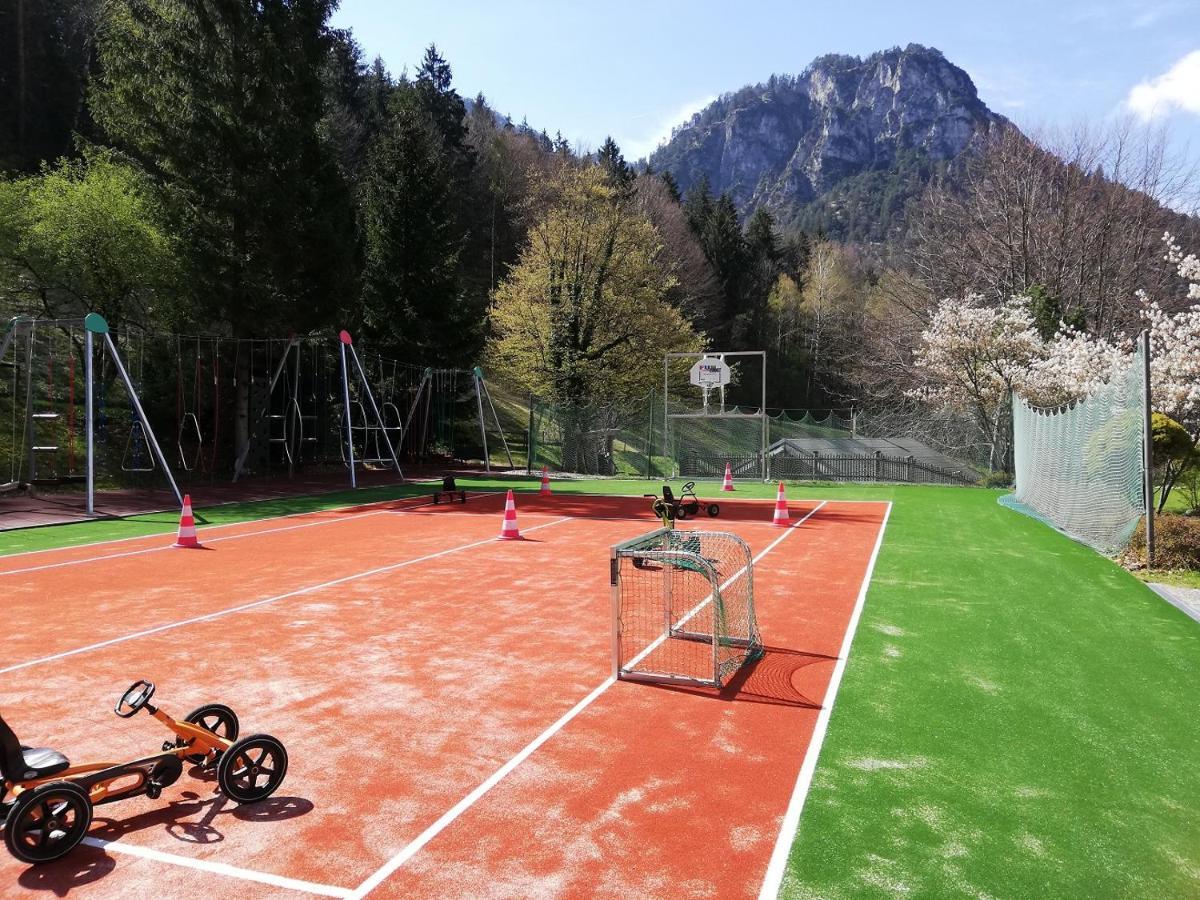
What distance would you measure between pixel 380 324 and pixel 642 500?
59.6 feet

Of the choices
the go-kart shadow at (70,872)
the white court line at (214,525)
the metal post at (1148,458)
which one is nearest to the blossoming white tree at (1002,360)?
the metal post at (1148,458)

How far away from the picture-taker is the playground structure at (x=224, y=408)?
2461 cm

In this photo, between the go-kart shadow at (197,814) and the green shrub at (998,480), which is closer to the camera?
the go-kart shadow at (197,814)

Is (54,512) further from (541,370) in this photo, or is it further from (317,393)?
(541,370)

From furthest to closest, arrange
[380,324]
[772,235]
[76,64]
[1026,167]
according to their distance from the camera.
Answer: [772,235] → [76,64] → [1026,167] → [380,324]

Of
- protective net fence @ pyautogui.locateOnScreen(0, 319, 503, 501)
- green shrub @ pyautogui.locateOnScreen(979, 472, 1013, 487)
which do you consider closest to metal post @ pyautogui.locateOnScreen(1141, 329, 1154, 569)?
green shrub @ pyautogui.locateOnScreen(979, 472, 1013, 487)

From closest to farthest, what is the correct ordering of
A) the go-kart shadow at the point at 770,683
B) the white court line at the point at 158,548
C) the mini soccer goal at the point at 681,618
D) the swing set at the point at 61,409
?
the go-kart shadow at the point at 770,683 → the mini soccer goal at the point at 681,618 → the white court line at the point at 158,548 → the swing set at the point at 61,409

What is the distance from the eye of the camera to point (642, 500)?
21.9 metres

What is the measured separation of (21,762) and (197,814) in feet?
3.11

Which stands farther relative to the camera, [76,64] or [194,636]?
[76,64]

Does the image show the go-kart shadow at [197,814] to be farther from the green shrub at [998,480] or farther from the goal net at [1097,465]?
the green shrub at [998,480]

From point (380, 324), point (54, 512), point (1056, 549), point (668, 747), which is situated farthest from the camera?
point (380, 324)

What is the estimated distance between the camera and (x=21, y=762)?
400 centimetres

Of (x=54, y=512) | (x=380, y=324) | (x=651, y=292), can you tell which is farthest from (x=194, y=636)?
(x=651, y=292)
